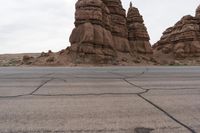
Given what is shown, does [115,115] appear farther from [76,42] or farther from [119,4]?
[119,4]

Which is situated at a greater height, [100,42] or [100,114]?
[100,42]

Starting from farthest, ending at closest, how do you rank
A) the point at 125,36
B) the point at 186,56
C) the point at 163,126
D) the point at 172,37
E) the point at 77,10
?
the point at 172,37 → the point at 186,56 → the point at 125,36 → the point at 77,10 → the point at 163,126

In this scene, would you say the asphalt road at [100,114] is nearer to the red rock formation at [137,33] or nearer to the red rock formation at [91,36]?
the red rock formation at [91,36]

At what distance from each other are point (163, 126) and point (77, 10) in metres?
49.9

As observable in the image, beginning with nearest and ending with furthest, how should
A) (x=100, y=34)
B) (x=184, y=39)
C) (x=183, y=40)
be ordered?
(x=100, y=34) < (x=184, y=39) < (x=183, y=40)

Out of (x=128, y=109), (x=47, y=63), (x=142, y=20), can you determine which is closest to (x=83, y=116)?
(x=128, y=109)

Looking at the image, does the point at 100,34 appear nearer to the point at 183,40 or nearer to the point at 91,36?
the point at 91,36

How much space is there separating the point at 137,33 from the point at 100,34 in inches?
585

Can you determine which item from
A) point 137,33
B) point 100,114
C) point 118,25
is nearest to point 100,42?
point 118,25

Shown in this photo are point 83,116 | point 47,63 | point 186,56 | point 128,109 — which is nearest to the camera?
point 83,116

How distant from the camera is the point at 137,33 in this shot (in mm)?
64062

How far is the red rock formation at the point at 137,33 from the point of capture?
207ft

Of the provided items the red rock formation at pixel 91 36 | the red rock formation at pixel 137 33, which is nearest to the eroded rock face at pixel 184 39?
the red rock formation at pixel 137 33

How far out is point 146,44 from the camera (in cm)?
6406
